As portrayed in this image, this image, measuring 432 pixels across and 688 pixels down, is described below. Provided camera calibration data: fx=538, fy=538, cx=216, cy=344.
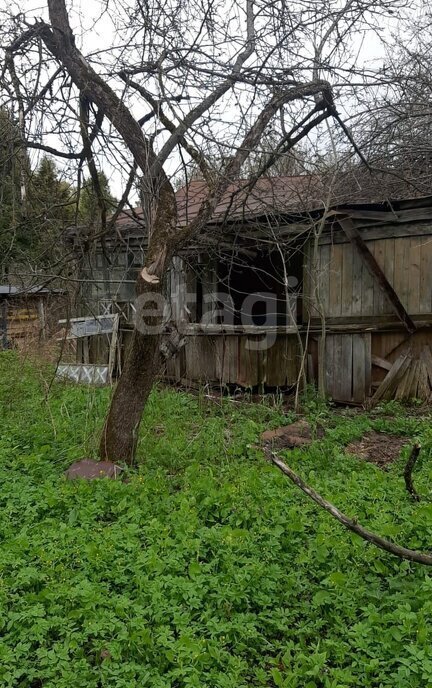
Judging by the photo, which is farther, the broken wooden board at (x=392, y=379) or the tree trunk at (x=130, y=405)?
the broken wooden board at (x=392, y=379)

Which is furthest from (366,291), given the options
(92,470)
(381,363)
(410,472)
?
(92,470)

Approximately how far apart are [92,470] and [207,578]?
184cm

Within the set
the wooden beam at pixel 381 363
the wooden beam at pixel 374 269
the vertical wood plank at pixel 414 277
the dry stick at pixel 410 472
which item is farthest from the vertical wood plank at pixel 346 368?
the dry stick at pixel 410 472

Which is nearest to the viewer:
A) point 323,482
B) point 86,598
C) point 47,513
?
point 86,598

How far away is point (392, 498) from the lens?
12.8 feet

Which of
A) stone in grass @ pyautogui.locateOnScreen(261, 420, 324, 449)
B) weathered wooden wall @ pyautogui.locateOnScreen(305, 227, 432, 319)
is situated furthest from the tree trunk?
weathered wooden wall @ pyautogui.locateOnScreen(305, 227, 432, 319)

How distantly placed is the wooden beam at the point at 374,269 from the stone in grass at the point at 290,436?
2129 mm

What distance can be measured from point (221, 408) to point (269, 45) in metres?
4.10

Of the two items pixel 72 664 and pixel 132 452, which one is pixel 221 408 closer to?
pixel 132 452

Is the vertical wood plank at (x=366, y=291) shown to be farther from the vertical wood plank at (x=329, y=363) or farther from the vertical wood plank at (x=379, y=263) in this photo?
the vertical wood plank at (x=329, y=363)

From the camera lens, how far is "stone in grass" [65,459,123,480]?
14.4ft

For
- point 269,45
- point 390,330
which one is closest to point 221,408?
point 390,330

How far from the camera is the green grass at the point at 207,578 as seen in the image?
7.70ft

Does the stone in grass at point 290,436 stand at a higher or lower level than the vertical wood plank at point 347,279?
lower
